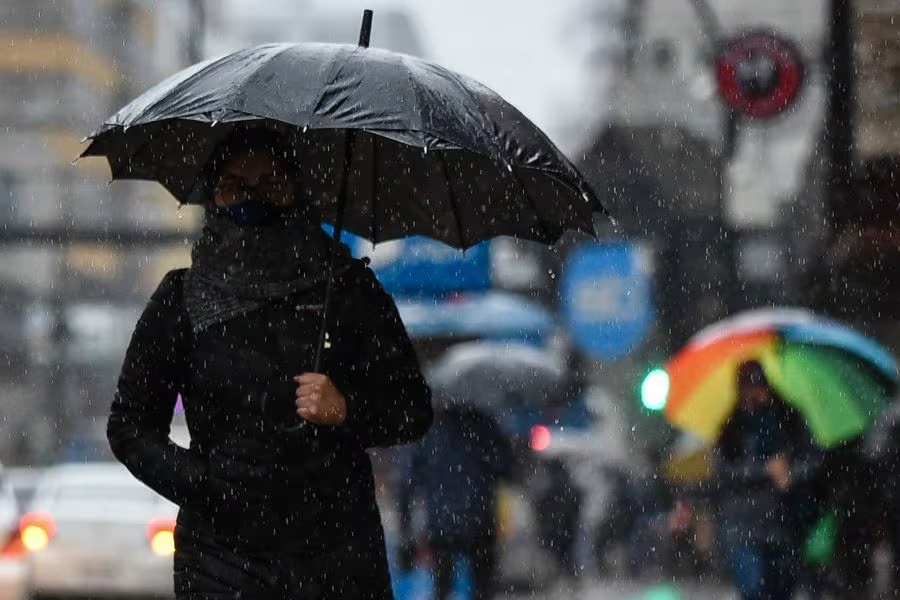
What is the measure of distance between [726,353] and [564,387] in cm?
485

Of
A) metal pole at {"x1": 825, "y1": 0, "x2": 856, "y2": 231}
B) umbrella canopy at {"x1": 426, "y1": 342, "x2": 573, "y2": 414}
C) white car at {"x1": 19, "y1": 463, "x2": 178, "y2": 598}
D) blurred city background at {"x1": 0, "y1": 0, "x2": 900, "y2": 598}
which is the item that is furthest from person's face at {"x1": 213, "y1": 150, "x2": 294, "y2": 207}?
white car at {"x1": 19, "y1": 463, "x2": 178, "y2": 598}

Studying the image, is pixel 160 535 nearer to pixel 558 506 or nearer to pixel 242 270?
pixel 558 506

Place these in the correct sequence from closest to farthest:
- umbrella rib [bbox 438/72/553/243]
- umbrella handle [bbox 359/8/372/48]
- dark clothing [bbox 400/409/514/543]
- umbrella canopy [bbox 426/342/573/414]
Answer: umbrella rib [bbox 438/72/553/243], umbrella handle [bbox 359/8/372/48], dark clothing [bbox 400/409/514/543], umbrella canopy [bbox 426/342/573/414]

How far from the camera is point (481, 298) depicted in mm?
17750

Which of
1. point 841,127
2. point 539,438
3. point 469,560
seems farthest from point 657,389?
point 539,438

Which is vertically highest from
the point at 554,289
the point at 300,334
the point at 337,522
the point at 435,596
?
the point at 300,334

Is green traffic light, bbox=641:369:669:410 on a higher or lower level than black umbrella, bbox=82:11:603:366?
lower

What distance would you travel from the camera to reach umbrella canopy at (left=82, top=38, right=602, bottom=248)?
164 inches

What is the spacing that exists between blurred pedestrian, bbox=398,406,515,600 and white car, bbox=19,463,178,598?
10.1ft

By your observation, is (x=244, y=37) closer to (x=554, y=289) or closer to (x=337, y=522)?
(x=554, y=289)

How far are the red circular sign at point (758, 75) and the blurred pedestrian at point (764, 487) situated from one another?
4522 mm

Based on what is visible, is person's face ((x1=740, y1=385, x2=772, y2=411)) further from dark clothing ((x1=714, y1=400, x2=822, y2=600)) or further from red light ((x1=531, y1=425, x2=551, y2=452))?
red light ((x1=531, y1=425, x2=551, y2=452))

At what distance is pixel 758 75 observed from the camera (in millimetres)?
13859

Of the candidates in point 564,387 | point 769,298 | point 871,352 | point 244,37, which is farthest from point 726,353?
point 244,37
